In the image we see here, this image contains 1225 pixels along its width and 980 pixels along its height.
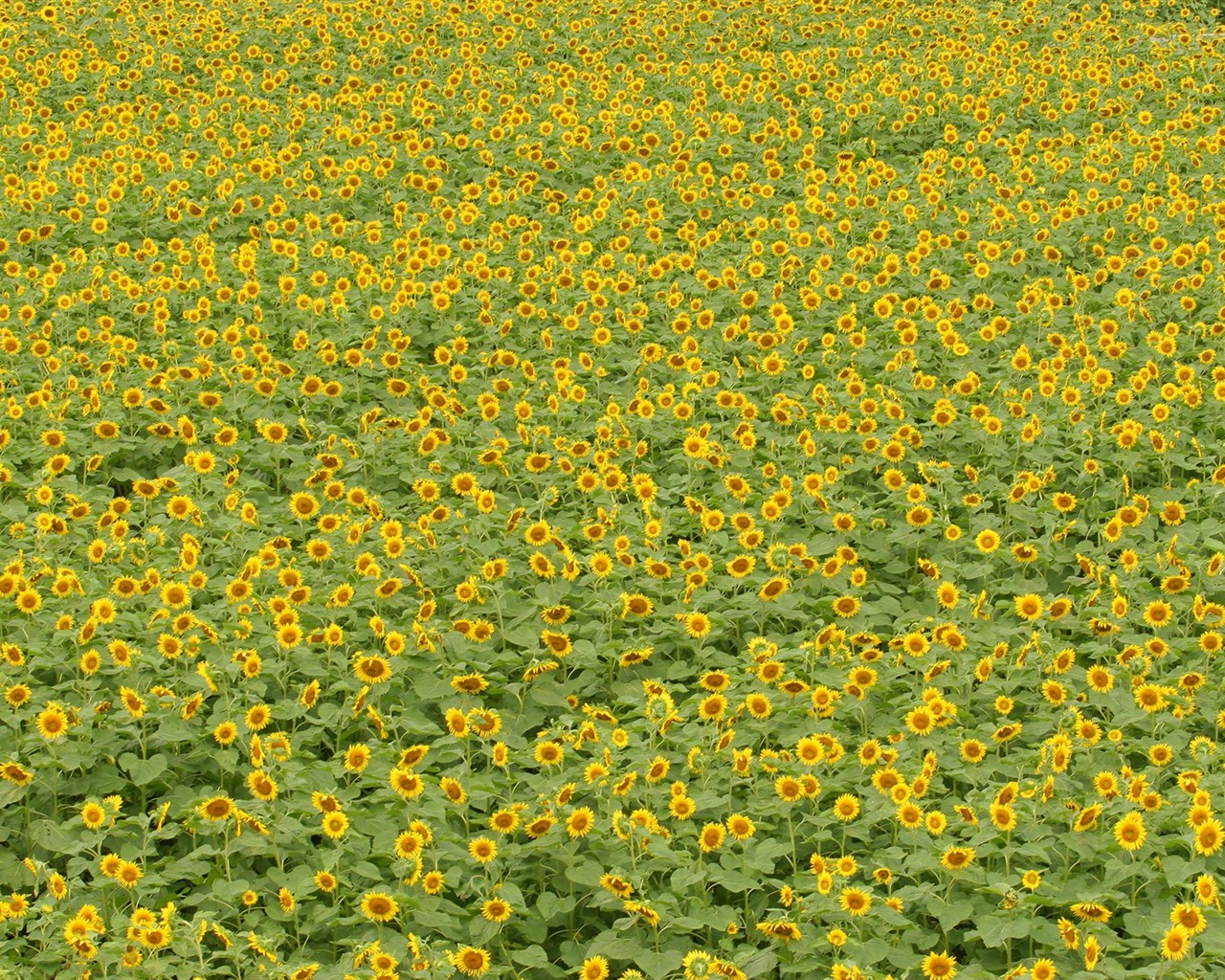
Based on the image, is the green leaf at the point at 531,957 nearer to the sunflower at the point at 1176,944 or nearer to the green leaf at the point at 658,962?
the green leaf at the point at 658,962

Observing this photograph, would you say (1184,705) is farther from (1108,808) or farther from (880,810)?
(880,810)

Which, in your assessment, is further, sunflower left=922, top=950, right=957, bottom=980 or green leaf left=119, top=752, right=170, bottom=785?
green leaf left=119, top=752, right=170, bottom=785

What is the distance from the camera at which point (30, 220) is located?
9.02 meters

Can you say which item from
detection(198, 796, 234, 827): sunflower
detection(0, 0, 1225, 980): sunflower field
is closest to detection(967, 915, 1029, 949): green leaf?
detection(0, 0, 1225, 980): sunflower field

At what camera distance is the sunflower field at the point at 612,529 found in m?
4.35

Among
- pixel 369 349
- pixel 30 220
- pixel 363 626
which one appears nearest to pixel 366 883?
pixel 363 626

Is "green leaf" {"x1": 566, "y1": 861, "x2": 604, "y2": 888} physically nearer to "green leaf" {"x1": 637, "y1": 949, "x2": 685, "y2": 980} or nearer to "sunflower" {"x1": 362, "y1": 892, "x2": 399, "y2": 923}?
"green leaf" {"x1": 637, "y1": 949, "x2": 685, "y2": 980}

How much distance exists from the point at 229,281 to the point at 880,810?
5488 mm

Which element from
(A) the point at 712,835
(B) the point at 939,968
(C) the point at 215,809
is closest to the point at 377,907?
(C) the point at 215,809

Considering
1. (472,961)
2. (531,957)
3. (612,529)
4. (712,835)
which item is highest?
(612,529)

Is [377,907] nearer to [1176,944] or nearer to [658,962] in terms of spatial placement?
[658,962]

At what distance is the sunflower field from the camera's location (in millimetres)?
4352

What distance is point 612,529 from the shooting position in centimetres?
601

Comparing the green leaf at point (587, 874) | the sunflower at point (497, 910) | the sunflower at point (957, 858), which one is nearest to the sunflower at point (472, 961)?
the sunflower at point (497, 910)
